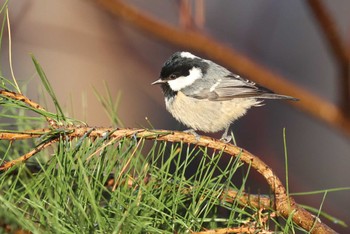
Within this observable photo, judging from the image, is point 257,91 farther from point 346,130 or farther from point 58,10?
point 58,10

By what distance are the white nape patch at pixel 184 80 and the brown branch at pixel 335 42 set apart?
444 mm

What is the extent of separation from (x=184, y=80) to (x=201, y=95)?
0.07 meters

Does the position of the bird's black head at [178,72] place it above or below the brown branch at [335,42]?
below

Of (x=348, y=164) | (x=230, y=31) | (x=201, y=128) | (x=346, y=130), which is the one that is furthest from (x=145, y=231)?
(x=348, y=164)

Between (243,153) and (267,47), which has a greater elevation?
(267,47)

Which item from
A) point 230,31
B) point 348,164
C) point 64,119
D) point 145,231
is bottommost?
point 348,164

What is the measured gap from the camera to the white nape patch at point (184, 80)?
6.01 ft

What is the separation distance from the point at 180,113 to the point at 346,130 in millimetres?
514

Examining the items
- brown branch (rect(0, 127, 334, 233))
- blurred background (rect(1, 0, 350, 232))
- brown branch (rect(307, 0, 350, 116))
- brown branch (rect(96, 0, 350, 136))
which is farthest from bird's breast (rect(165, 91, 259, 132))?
blurred background (rect(1, 0, 350, 232))

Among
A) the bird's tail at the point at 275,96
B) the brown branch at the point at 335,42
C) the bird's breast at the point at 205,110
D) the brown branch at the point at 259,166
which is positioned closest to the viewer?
the brown branch at the point at 259,166

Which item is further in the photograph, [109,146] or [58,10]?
[58,10]

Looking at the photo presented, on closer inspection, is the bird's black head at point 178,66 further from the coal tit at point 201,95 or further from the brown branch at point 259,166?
the brown branch at point 259,166

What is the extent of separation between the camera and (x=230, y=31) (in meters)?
3.41

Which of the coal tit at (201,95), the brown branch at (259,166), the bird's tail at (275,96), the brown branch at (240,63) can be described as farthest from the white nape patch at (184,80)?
the brown branch at (259,166)
